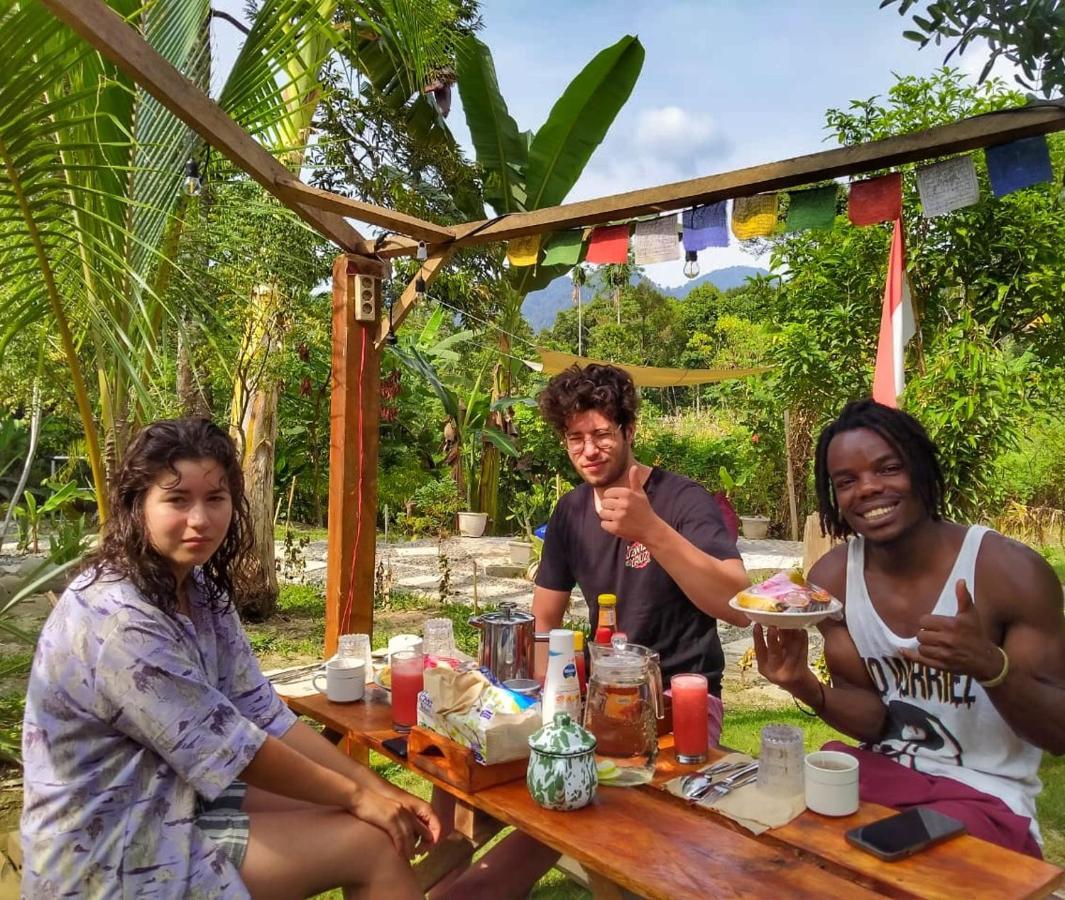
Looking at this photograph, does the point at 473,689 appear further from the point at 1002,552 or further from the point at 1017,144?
the point at 1017,144

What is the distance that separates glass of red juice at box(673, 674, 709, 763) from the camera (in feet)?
6.01

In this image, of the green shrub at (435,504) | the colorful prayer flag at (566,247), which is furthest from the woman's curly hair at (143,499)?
the green shrub at (435,504)

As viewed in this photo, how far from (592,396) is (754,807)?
1211 millimetres

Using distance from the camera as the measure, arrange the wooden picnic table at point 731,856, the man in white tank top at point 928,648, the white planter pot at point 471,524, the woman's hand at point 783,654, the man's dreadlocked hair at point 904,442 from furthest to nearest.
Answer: the white planter pot at point 471,524 < the man's dreadlocked hair at point 904,442 < the woman's hand at point 783,654 < the man in white tank top at point 928,648 < the wooden picnic table at point 731,856

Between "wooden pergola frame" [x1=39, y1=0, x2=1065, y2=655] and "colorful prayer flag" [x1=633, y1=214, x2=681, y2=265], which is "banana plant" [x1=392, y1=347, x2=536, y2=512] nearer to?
"wooden pergola frame" [x1=39, y1=0, x2=1065, y2=655]

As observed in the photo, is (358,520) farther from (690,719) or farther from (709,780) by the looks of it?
(709,780)

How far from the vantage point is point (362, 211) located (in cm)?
322

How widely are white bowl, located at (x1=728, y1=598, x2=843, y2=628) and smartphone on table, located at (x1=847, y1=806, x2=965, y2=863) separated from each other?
38 centimetres

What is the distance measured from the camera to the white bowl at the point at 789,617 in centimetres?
167

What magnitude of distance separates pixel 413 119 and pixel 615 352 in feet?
53.7

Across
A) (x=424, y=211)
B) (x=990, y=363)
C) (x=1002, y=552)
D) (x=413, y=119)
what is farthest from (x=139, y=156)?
(x=413, y=119)

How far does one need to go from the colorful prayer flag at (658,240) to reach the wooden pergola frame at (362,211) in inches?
4.1

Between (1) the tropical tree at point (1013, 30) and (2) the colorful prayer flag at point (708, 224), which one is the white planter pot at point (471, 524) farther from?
(1) the tropical tree at point (1013, 30)

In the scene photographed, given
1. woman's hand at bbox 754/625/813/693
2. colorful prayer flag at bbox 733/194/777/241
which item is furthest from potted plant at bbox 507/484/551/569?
woman's hand at bbox 754/625/813/693
